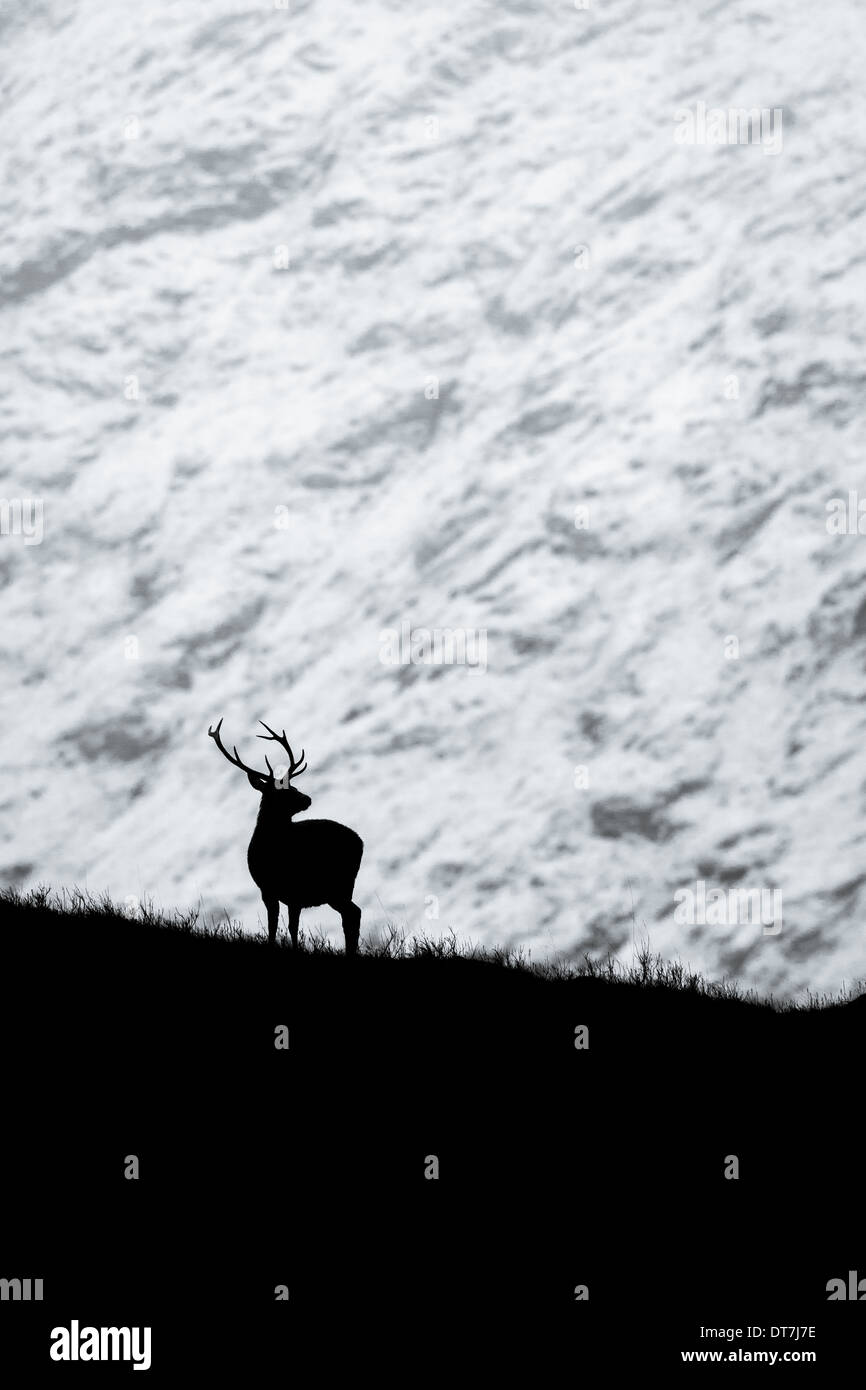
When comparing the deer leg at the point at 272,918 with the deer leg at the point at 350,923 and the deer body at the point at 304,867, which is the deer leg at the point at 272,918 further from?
the deer leg at the point at 350,923

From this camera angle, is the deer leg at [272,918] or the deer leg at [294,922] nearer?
the deer leg at [294,922]

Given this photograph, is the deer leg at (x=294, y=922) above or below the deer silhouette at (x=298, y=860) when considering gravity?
below

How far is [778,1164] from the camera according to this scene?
5648 millimetres

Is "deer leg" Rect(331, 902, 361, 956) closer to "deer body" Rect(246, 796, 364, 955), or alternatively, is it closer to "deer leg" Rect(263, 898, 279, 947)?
"deer body" Rect(246, 796, 364, 955)

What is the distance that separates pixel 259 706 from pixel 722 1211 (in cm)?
2534

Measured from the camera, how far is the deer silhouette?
693cm

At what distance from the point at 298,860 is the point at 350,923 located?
40 cm

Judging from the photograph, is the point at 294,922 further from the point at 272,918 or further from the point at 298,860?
the point at 298,860

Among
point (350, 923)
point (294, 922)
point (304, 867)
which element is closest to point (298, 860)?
point (304, 867)

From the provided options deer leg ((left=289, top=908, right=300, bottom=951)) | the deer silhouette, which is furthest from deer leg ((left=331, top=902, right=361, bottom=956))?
deer leg ((left=289, top=908, right=300, bottom=951))

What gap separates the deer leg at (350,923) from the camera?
22.6ft

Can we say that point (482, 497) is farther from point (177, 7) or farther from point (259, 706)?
point (177, 7)

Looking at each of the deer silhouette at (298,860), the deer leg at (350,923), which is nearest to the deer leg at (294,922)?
Answer: the deer silhouette at (298,860)
